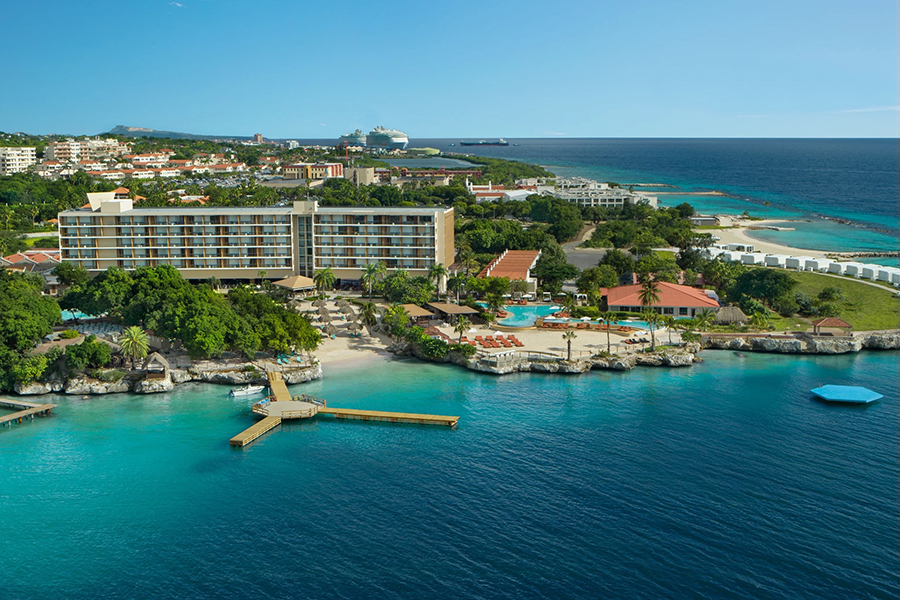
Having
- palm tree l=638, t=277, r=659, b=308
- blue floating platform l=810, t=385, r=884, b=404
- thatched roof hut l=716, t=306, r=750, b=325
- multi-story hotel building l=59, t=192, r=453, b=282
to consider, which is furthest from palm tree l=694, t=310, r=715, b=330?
multi-story hotel building l=59, t=192, r=453, b=282

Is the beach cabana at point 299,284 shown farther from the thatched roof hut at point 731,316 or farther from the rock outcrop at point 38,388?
the thatched roof hut at point 731,316

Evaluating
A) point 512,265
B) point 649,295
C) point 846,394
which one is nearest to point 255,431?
point 649,295

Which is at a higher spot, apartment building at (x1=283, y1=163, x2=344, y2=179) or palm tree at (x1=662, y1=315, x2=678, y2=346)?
apartment building at (x1=283, y1=163, x2=344, y2=179)

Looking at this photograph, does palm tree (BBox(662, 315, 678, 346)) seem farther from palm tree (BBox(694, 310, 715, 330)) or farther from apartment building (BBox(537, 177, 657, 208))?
apartment building (BBox(537, 177, 657, 208))

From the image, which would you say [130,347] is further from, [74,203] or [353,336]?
[74,203]

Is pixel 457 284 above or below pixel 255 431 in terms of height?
above

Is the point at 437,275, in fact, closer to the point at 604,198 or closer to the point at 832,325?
the point at 832,325
